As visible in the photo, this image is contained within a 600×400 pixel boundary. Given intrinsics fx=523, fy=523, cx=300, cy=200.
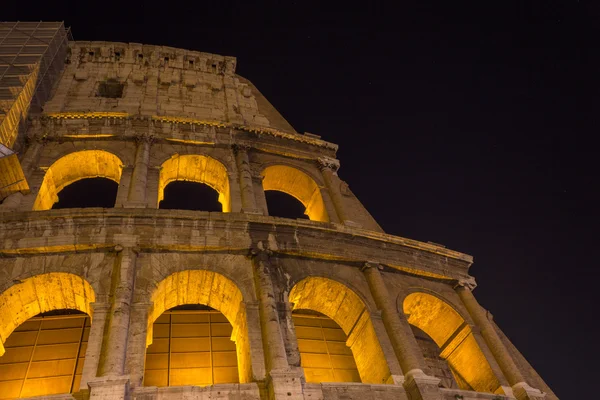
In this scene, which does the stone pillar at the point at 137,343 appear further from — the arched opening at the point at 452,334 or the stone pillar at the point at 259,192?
Answer: the arched opening at the point at 452,334

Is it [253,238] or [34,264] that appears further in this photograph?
[253,238]

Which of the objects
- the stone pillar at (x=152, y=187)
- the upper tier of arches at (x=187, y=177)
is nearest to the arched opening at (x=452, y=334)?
the upper tier of arches at (x=187, y=177)

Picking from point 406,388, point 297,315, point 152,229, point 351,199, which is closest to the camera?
point 406,388

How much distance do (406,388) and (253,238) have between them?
4.72 metres

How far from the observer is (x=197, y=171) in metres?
15.5

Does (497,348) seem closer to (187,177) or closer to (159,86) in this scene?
(187,177)

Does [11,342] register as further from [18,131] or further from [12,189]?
[18,131]

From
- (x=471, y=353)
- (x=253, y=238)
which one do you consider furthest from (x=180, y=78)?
(x=471, y=353)

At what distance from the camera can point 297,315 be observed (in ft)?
46.5

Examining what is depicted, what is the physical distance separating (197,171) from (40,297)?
578 cm

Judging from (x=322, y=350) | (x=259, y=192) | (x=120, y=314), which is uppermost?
(x=259, y=192)

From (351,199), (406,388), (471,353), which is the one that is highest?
(351,199)

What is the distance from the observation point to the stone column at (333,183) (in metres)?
14.8

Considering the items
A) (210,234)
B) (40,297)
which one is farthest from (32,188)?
(210,234)
